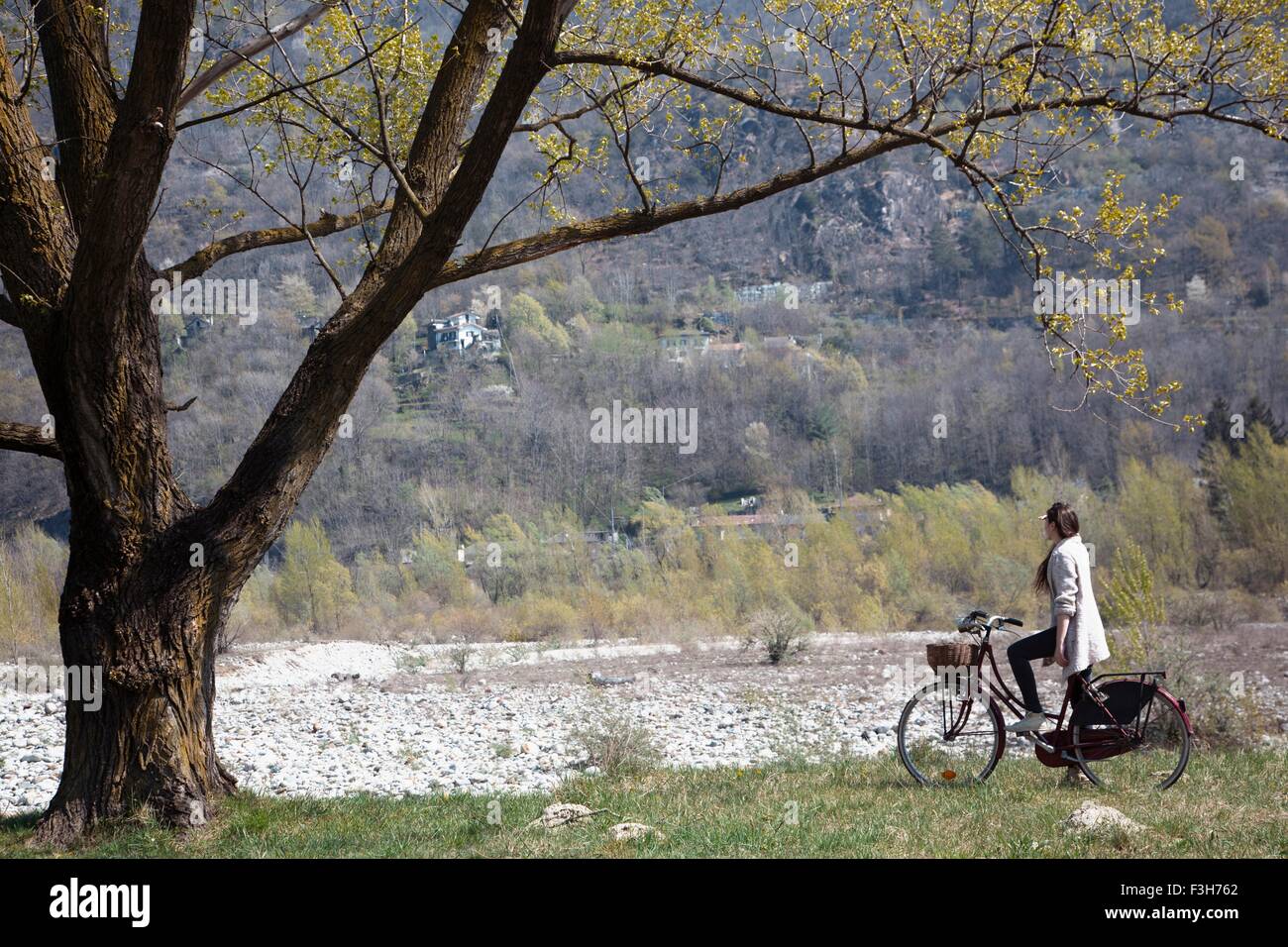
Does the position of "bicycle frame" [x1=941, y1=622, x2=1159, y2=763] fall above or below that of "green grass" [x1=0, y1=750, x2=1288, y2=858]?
above

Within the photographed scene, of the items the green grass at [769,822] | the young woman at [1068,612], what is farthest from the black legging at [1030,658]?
the green grass at [769,822]

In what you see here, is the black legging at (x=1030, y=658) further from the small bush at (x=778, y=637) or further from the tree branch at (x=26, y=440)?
the small bush at (x=778, y=637)

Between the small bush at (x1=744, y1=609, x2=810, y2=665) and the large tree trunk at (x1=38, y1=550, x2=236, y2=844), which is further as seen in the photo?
the small bush at (x1=744, y1=609, x2=810, y2=665)

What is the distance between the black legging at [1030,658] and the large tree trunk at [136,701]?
4.43 meters

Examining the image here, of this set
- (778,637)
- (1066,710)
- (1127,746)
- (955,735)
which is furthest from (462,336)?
(1127,746)

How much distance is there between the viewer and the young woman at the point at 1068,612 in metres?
5.93

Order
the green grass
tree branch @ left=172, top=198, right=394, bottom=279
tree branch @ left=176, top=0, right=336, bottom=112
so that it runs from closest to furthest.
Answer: the green grass → tree branch @ left=176, top=0, right=336, bottom=112 → tree branch @ left=172, top=198, right=394, bottom=279

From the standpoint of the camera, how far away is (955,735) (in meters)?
6.69

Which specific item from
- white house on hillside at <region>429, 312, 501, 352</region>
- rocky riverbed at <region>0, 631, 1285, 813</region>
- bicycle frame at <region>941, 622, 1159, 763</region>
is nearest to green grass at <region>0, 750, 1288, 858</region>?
bicycle frame at <region>941, 622, 1159, 763</region>

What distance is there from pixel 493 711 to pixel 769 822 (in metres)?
12.6

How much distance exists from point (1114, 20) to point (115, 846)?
738 cm

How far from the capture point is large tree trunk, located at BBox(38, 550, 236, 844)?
598 cm

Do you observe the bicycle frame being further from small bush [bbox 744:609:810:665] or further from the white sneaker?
small bush [bbox 744:609:810:665]

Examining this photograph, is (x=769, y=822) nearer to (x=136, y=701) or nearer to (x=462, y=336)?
(x=136, y=701)
